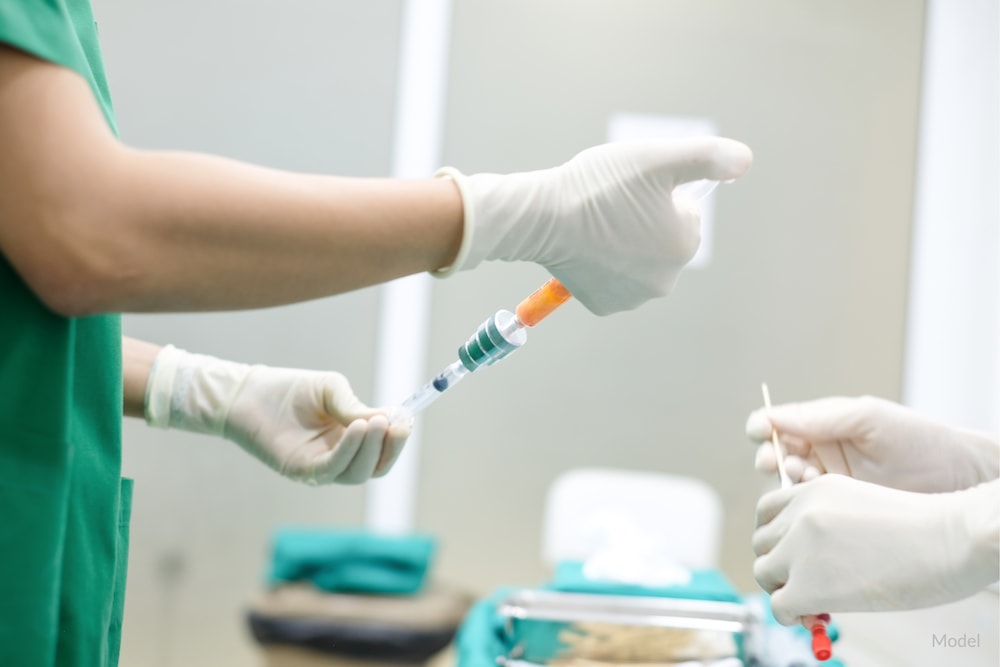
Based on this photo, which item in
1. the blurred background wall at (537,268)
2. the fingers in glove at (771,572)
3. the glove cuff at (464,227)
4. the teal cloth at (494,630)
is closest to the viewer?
the glove cuff at (464,227)

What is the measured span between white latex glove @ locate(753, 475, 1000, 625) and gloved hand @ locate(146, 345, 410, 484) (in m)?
0.38

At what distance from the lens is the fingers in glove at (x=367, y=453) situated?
78 cm

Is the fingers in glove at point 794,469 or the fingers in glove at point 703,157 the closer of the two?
the fingers in glove at point 703,157

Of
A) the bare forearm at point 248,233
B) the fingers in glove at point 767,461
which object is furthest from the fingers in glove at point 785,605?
the bare forearm at point 248,233

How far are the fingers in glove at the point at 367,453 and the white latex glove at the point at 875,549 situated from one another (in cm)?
35

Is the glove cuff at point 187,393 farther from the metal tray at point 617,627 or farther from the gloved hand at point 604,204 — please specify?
the metal tray at point 617,627

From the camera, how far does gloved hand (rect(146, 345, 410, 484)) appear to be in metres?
0.85

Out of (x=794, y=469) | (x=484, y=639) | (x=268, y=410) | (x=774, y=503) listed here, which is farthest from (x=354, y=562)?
(x=774, y=503)

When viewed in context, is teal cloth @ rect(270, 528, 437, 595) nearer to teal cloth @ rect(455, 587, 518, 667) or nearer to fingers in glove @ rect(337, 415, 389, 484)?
teal cloth @ rect(455, 587, 518, 667)

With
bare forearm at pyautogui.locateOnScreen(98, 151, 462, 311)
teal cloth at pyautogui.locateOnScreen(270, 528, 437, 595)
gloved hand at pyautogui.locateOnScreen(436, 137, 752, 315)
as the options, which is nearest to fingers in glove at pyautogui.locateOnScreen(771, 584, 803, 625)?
gloved hand at pyautogui.locateOnScreen(436, 137, 752, 315)

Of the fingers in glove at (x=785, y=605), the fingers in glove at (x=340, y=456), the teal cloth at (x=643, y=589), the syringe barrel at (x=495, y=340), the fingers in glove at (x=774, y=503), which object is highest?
the syringe barrel at (x=495, y=340)

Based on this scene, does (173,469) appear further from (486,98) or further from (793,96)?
(793,96)

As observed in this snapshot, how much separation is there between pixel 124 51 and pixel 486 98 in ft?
2.69

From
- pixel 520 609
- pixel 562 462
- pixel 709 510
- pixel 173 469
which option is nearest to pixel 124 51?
pixel 173 469
